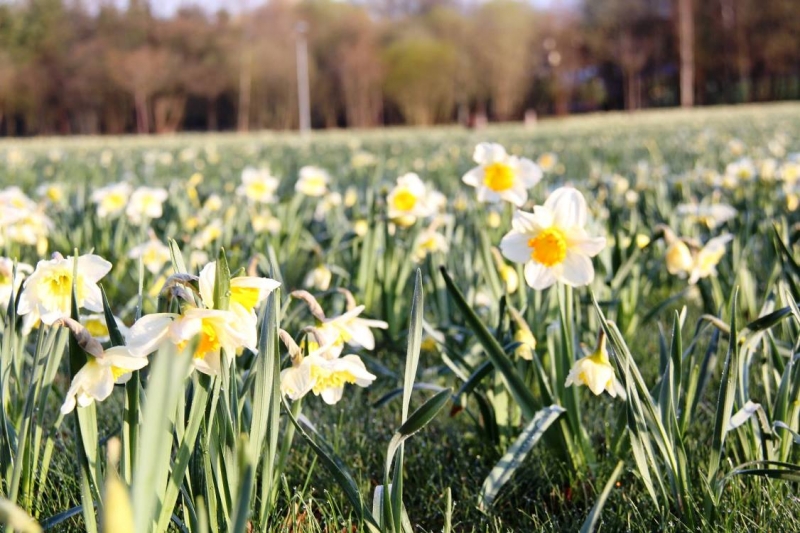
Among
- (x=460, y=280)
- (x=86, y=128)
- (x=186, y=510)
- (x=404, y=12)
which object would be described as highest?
(x=404, y=12)

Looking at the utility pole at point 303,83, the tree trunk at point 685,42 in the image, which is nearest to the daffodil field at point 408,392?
the utility pole at point 303,83

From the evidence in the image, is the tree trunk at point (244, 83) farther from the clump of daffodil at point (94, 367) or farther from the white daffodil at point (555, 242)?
the clump of daffodil at point (94, 367)

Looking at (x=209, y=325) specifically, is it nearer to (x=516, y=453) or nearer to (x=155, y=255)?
(x=516, y=453)

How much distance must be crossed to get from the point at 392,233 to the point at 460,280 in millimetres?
471

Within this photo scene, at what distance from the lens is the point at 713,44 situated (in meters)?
43.2

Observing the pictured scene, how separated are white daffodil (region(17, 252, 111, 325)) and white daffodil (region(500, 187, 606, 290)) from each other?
0.71 m

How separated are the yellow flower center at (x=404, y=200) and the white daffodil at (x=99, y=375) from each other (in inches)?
62.4

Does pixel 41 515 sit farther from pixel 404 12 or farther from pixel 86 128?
pixel 404 12

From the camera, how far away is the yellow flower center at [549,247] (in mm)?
1393

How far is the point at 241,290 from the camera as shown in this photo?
41.5 inches

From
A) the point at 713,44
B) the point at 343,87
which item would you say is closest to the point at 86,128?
the point at 343,87

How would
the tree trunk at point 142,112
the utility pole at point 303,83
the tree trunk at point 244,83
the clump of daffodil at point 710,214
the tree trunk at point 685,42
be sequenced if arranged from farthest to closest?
the tree trunk at point 244,83, the tree trunk at point 142,112, the tree trunk at point 685,42, the utility pole at point 303,83, the clump of daffodil at point 710,214

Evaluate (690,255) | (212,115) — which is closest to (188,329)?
(690,255)

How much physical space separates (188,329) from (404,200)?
1.67 meters
